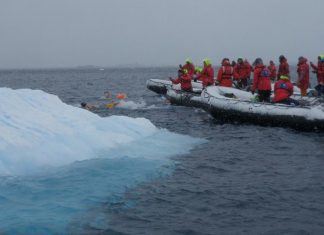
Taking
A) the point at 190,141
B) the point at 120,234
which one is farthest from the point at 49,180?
the point at 190,141

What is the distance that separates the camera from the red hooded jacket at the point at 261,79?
15.7 m

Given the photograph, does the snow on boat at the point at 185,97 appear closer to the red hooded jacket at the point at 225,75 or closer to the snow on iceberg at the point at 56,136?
the red hooded jacket at the point at 225,75

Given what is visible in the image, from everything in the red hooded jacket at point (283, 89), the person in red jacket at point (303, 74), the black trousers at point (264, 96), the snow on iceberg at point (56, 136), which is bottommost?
the snow on iceberg at point (56, 136)

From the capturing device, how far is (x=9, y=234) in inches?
221

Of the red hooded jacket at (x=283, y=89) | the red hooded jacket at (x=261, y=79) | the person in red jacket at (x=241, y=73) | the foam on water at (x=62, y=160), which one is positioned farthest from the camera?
the person in red jacket at (x=241, y=73)

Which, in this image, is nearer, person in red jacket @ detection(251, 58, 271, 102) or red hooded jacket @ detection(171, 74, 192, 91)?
person in red jacket @ detection(251, 58, 271, 102)

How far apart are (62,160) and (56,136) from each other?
30.5 inches

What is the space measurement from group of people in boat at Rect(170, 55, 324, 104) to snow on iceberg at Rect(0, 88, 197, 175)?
4.19 m

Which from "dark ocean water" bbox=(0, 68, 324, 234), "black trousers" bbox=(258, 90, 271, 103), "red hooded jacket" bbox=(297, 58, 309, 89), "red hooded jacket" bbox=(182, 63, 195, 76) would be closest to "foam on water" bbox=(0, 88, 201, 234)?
"dark ocean water" bbox=(0, 68, 324, 234)

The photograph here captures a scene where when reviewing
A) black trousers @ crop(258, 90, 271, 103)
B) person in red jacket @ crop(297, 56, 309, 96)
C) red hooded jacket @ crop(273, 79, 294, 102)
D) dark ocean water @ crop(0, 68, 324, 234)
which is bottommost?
dark ocean water @ crop(0, 68, 324, 234)

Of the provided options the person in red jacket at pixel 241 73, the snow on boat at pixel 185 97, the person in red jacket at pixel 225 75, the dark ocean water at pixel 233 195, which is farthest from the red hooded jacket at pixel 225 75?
the dark ocean water at pixel 233 195

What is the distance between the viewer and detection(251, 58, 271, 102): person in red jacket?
51.4 feet

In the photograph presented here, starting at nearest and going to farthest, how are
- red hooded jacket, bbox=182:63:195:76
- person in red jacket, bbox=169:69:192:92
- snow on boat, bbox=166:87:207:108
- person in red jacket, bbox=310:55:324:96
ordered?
person in red jacket, bbox=310:55:324:96 → snow on boat, bbox=166:87:207:108 → person in red jacket, bbox=169:69:192:92 → red hooded jacket, bbox=182:63:195:76

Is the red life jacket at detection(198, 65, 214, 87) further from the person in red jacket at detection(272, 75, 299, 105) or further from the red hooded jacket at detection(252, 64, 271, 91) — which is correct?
the person in red jacket at detection(272, 75, 299, 105)
